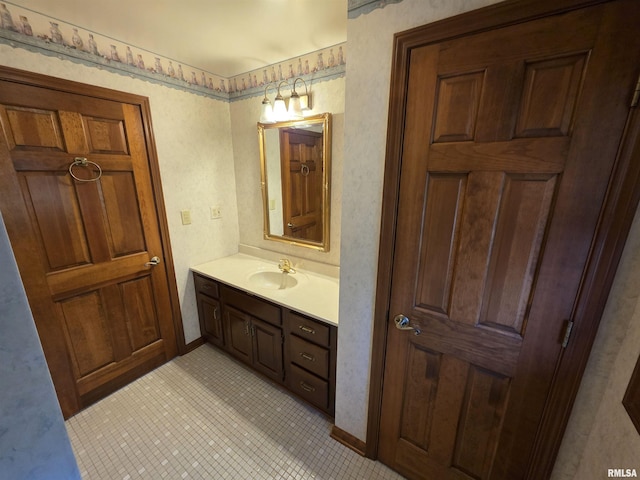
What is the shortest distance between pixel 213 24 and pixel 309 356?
2.02 m

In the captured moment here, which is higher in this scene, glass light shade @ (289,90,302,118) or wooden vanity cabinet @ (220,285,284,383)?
glass light shade @ (289,90,302,118)

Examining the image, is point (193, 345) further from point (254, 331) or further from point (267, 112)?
point (267, 112)

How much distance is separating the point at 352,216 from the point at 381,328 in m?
0.56

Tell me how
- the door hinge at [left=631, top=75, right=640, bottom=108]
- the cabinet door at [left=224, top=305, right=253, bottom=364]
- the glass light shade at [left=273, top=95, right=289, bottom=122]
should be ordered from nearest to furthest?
the door hinge at [left=631, top=75, right=640, bottom=108], the glass light shade at [left=273, top=95, right=289, bottom=122], the cabinet door at [left=224, top=305, right=253, bottom=364]

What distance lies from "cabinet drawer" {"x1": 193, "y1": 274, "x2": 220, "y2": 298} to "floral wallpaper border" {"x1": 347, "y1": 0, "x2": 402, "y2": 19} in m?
1.90

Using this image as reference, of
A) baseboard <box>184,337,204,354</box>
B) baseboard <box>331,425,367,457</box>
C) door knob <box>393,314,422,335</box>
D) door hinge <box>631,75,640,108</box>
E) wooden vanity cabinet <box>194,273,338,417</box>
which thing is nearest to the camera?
door hinge <box>631,75,640,108</box>

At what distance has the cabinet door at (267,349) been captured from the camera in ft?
5.80

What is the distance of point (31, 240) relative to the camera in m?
1.39

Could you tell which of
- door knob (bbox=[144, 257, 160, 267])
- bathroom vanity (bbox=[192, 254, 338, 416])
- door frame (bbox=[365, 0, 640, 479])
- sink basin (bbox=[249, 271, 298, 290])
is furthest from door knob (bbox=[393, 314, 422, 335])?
door knob (bbox=[144, 257, 160, 267])

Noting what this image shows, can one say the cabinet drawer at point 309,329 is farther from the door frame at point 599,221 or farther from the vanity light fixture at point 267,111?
the vanity light fixture at point 267,111

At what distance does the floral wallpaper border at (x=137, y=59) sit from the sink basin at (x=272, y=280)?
148 cm

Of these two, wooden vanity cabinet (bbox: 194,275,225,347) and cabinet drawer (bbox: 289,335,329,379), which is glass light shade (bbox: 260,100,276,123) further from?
cabinet drawer (bbox: 289,335,329,379)

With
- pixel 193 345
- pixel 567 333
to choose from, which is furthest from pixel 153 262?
pixel 567 333

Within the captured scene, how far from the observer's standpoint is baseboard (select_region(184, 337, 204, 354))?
228cm
